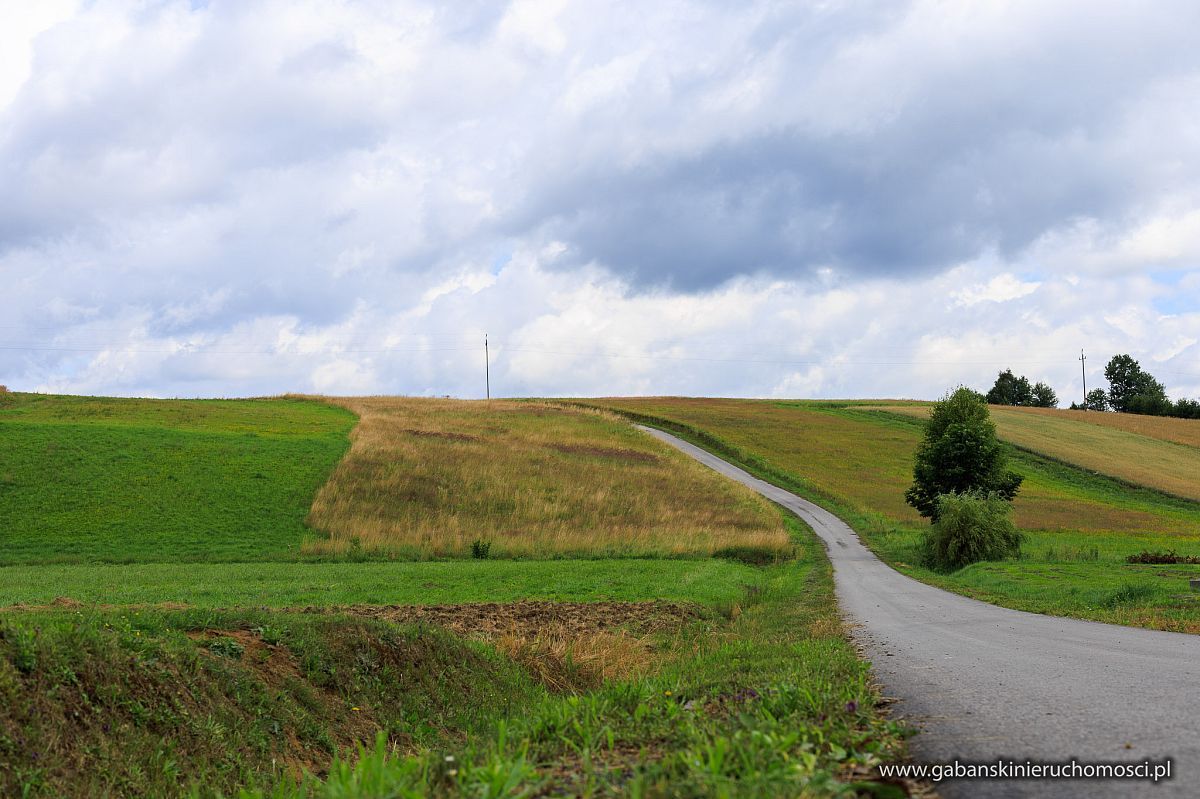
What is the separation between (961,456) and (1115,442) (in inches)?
2408

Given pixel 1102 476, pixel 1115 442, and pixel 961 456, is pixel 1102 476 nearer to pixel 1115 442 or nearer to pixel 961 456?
pixel 1115 442

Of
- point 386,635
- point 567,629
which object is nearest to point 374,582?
point 567,629

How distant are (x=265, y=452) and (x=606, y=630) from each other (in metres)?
38.0

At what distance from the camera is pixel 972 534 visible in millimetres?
32812

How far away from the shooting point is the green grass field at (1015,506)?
64.0 ft

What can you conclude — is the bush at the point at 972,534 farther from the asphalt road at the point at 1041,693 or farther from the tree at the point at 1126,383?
the tree at the point at 1126,383

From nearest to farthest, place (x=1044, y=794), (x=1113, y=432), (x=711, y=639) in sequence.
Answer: (x=1044, y=794) < (x=711, y=639) < (x=1113, y=432)

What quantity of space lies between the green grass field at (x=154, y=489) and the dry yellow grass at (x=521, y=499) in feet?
7.03

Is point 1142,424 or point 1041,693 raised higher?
point 1142,424

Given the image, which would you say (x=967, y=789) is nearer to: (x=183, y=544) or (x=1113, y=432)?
(x=183, y=544)

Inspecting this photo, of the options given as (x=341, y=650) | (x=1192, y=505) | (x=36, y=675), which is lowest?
(x=1192, y=505)

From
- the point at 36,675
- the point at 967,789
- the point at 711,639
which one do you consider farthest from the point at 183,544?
the point at 967,789

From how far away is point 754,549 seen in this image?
126 feet

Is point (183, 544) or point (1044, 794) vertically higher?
point (1044, 794)
